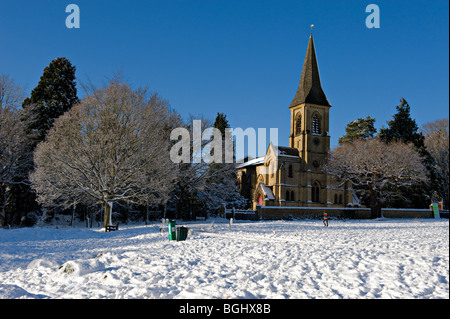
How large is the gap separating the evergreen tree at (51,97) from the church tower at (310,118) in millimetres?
35008

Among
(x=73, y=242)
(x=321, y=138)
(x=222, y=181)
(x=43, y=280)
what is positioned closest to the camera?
(x=43, y=280)

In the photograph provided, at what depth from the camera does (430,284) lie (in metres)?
8.09

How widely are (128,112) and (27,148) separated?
1413cm

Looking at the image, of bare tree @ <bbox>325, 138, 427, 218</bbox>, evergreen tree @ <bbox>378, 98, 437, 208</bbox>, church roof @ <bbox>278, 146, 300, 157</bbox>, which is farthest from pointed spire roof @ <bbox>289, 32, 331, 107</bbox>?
bare tree @ <bbox>325, 138, 427, 218</bbox>

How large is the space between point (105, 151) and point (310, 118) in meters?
40.8

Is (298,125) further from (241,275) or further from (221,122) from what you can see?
(241,275)

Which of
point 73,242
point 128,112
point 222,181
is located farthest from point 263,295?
point 222,181

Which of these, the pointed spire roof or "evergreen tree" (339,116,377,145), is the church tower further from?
"evergreen tree" (339,116,377,145)

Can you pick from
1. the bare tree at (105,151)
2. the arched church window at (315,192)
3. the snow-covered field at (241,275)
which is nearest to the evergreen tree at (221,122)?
the arched church window at (315,192)

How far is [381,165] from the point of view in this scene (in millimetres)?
44781

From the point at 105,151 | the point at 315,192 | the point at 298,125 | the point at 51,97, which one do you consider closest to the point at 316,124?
the point at 298,125

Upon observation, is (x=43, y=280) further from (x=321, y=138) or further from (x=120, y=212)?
(x=321, y=138)

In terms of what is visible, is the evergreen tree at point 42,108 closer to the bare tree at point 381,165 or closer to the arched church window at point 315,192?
the bare tree at point 381,165

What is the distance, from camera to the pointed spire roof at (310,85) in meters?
61.3
